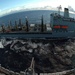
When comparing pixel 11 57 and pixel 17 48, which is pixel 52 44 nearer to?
pixel 17 48

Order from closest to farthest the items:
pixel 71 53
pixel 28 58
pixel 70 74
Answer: pixel 70 74
pixel 28 58
pixel 71 53

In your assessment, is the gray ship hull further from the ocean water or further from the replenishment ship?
the ocean water

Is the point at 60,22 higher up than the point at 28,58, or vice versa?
the point at 60,22

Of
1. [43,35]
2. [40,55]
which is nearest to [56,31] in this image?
[43,35]

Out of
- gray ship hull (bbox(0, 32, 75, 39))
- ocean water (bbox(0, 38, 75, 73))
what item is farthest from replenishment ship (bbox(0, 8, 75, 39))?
ocean water (bbox(0, 38, 75, 73))

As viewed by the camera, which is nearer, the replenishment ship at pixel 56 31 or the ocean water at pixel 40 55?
the ocean water at pixel 40 55

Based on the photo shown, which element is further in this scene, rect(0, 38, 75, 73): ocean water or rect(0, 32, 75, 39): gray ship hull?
rect(0, 32, 75, 39): gray ship hull

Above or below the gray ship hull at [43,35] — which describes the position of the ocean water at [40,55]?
below

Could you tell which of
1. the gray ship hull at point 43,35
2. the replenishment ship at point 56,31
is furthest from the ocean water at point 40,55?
the replenishment ship at point 56,31

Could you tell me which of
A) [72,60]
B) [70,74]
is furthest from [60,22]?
[70,74]

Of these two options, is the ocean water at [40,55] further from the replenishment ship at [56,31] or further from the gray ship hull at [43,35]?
the replenishment ship at [56,31]

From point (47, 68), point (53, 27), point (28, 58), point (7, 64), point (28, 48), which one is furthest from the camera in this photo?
point (53, 27)
